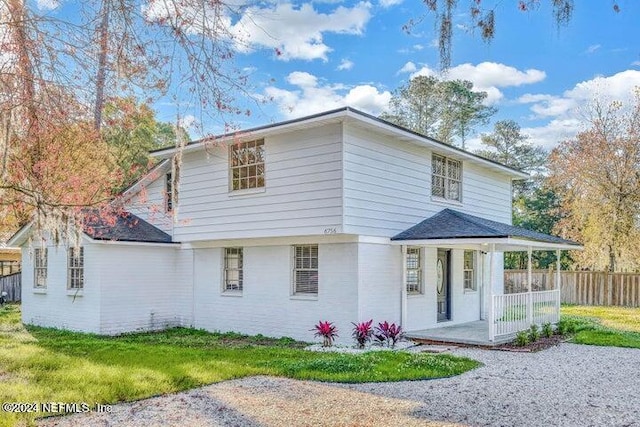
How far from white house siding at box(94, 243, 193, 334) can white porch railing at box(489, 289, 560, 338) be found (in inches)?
321

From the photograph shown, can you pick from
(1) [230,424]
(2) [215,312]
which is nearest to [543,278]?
Answer: (2) [215,312]

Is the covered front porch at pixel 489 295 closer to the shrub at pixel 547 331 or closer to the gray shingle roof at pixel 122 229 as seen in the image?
the shrub at pixel 547 331

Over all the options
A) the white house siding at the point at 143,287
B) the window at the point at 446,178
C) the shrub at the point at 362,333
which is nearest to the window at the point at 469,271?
the window at the point at 446,178

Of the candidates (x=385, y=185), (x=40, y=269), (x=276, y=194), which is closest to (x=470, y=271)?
(x=385, y=185)

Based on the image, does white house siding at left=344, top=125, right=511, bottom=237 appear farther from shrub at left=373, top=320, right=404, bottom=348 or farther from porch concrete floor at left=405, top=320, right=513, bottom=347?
porch concrete floor at left=405, top=320, right=513, bottom=347

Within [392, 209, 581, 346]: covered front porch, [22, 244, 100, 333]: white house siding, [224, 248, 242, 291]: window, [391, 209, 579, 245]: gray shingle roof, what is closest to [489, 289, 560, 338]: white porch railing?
[392, 209, 581, 346]: covered front porch

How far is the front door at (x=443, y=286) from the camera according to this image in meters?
14.9

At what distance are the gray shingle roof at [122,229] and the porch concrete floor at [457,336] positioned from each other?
24.2ft

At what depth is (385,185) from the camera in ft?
42.9

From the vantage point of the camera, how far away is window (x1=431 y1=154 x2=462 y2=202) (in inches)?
597

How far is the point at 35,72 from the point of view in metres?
6.20

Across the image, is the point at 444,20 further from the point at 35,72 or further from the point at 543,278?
the point at 543,278

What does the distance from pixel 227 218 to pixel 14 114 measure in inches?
314

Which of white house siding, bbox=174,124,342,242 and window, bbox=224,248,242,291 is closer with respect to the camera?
white house siding, bbox=174,124,342,242
